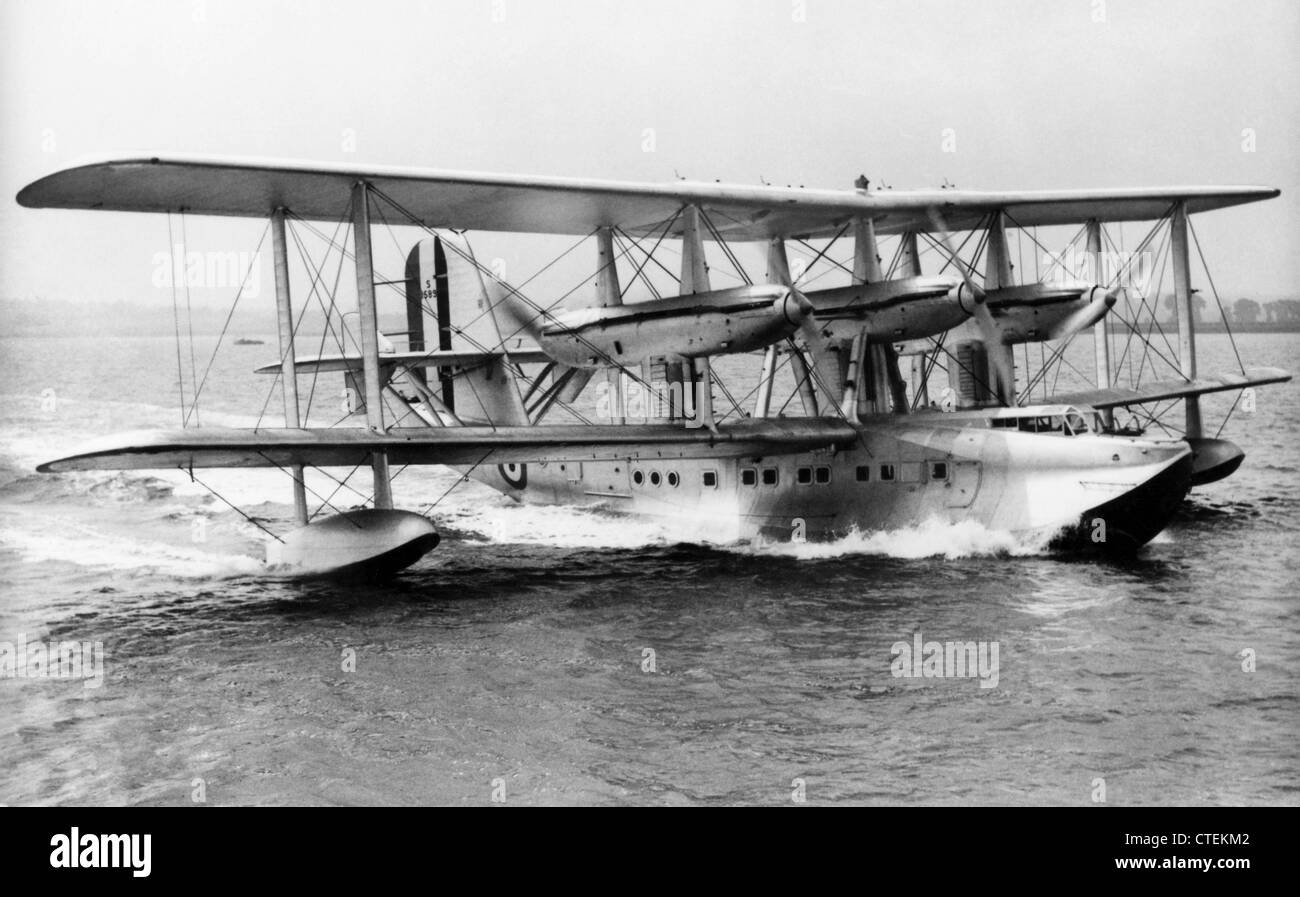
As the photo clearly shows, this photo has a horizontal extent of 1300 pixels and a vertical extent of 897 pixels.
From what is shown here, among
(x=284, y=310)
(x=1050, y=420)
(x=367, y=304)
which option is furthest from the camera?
(x=1050, y=420)

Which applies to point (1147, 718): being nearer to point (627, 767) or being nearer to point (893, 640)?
point (893, 640)

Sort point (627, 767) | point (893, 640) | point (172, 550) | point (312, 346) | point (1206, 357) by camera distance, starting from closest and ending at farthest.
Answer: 1. point (627, 767)
2. point (893, 640)
3. point (172, 550)
4. point (312, 346)
5. point (1206, 357)

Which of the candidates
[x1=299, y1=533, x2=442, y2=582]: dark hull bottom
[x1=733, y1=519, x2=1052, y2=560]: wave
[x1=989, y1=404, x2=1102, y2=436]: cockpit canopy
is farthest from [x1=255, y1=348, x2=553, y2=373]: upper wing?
[x1=989, y1=404, x2=1102, y2=436]: cockpit canopy

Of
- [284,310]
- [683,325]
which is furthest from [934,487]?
[284,310]

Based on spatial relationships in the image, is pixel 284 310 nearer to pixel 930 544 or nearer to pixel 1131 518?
pixel 930 544

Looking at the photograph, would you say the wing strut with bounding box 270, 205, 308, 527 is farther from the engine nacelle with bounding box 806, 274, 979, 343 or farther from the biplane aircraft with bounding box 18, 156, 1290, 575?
the engine nacelle with bounding box 806, 274, 979, 343
